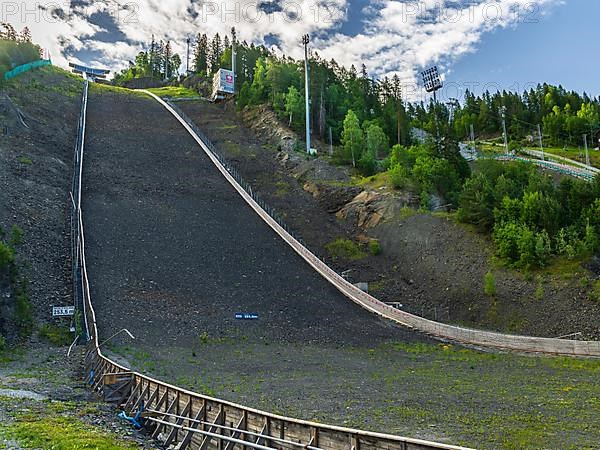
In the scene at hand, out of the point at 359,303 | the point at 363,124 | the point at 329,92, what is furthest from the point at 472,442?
the point at 329,92

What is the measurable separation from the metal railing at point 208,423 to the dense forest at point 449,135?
18.6m

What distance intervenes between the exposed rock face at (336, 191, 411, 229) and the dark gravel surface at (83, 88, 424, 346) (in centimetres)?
618

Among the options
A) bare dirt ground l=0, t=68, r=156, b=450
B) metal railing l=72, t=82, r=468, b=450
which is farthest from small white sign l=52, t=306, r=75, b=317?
metal railing l=72, t=82, r=468, b=450

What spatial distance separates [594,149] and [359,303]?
73.5 metres

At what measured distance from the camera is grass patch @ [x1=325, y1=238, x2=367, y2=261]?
30.9 metres

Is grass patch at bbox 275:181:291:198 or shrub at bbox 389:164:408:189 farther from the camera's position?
grass patch at bbox 275:181:291:198

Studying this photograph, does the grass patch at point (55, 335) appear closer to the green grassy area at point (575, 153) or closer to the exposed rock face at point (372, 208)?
the exposed rock face at point (372, 208)

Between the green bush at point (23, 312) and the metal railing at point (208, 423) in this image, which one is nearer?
the metal railing at point (208, 423)

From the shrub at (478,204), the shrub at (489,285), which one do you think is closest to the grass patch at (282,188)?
the shrub at (478,204)

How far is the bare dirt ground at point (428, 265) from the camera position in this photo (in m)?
22.0

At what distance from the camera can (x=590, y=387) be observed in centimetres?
1395

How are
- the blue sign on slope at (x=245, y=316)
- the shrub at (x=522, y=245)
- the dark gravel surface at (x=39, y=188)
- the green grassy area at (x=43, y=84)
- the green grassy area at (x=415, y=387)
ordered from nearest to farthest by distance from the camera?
1. the green grassy area at (x=415, y=387)
2. the blue sign on slope at (x=245, y=316)
3. the dark gravel surface at (x=39, y=188)
4. the shrub at (x=522, y=245)
5. the green grassy area at (x=43, y=84)

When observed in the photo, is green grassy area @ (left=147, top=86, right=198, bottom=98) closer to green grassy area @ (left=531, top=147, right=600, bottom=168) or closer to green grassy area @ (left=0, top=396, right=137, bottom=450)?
green grassy area @ (left=531, top=147, right=600, bottom=168)

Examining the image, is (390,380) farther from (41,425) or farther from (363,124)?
(363,124)
